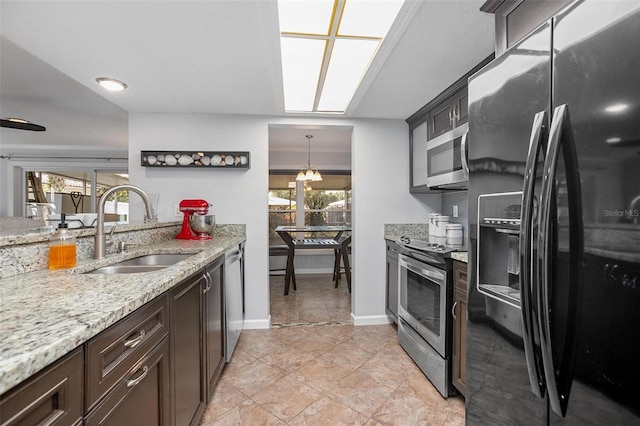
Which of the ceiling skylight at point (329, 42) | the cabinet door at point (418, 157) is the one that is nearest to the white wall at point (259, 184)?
the cabinet door at point (418, 157)

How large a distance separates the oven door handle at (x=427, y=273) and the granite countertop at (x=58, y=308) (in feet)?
4.93

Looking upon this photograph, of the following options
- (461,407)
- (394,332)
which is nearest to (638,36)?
(461,407)

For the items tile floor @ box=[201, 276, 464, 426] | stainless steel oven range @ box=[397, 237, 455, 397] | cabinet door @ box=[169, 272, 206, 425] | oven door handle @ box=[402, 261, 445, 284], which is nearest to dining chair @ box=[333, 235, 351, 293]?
tile floor @ box=[201, 276, 464, 426]

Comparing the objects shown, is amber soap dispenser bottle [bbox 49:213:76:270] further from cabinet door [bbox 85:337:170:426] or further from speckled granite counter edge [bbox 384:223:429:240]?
speckled granite counter edge [bbox 384:223:429:240]

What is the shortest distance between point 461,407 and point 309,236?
13.2 ft

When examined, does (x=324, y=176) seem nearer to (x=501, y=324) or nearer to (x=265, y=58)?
(x=265, y=58)

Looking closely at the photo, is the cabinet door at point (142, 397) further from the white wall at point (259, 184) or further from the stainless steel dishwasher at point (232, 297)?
the white wall at point (259, 184)

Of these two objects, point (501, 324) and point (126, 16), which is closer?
point (501, 324)

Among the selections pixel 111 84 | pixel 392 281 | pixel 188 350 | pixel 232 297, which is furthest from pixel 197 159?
pixel 392 281

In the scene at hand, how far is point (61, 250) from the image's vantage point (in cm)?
130

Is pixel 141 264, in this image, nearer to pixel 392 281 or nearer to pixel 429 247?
pixel 429 247

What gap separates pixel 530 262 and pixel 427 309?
1344 mm

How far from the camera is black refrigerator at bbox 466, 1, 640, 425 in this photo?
0.74 m

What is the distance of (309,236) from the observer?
18.4ft
